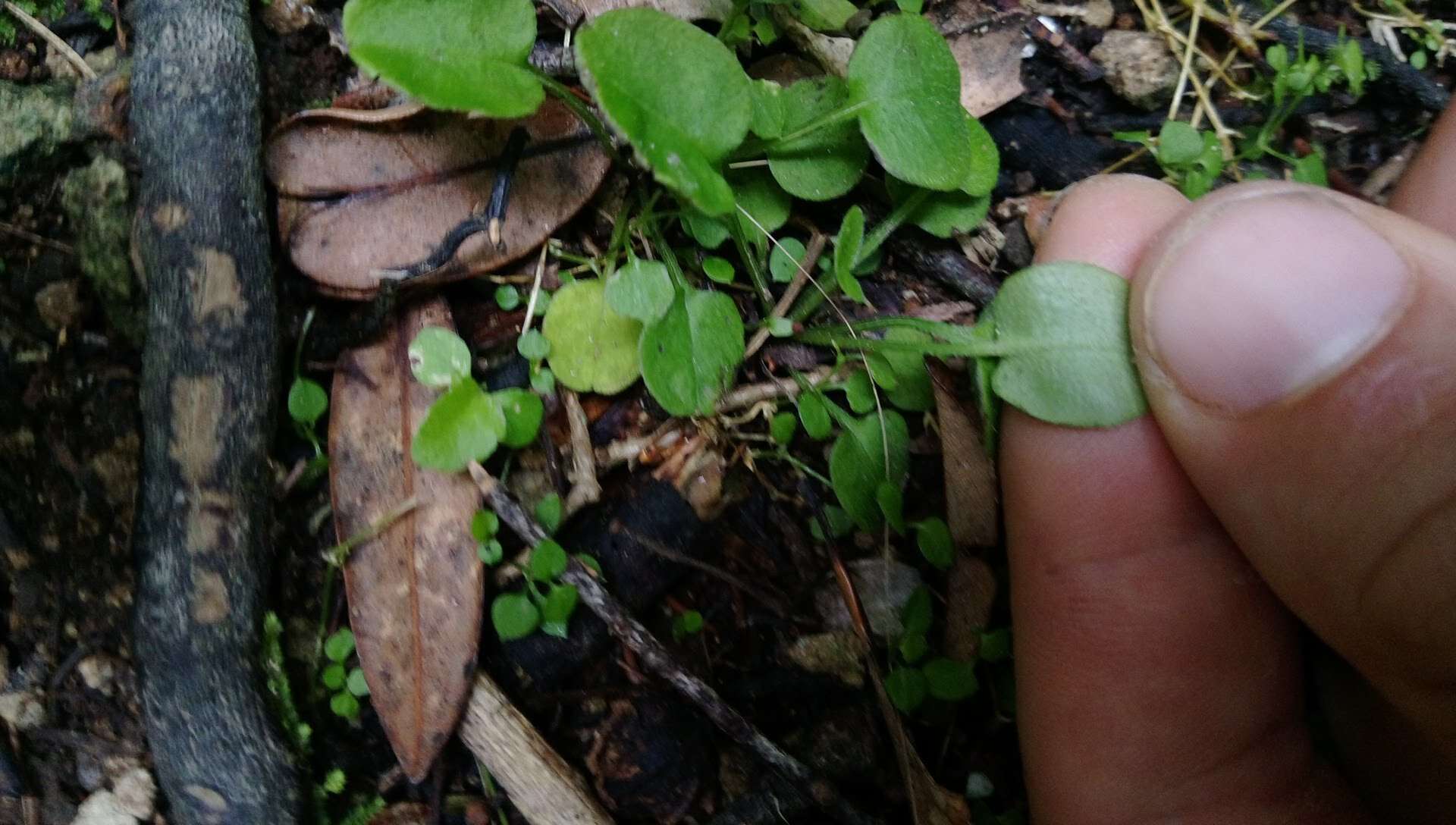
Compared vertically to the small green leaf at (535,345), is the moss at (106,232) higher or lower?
higher

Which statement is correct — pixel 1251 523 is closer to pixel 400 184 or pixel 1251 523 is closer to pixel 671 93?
pixel 671 93

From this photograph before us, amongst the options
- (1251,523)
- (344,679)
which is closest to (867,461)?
(1251,523)

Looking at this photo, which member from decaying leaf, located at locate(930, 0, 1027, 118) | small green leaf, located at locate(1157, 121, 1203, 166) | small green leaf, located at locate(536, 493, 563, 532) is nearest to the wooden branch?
small green leaf, located at locate(536, 493, 563, 532)

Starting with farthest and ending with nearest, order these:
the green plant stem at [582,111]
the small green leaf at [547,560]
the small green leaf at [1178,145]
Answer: the small green leaf at [1178,145]
the small green leaf at [547,560]
the green plant stem at [582,111]

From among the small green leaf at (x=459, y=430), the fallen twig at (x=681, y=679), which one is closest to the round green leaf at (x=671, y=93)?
the small green leaf at (x=459, y=430)

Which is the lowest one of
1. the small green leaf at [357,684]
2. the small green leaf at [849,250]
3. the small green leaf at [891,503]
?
the small green leaf at [357,684]

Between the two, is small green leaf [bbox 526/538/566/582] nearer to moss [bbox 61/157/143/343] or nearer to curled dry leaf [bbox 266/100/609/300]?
curled dry leaf [bbox 266/100/609/300]

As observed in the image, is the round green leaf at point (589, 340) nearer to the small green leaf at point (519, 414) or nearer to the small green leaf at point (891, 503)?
the small green leaf at point (519, 414)
